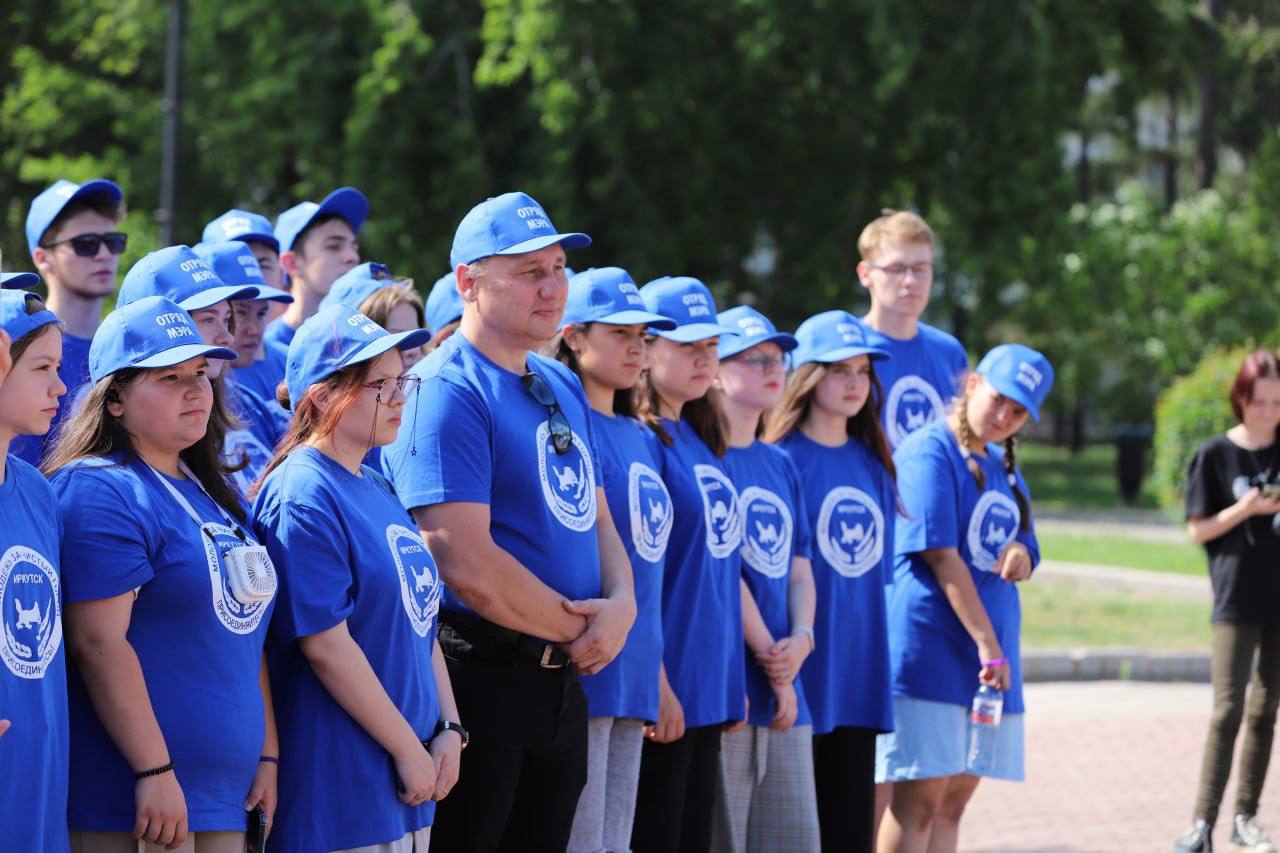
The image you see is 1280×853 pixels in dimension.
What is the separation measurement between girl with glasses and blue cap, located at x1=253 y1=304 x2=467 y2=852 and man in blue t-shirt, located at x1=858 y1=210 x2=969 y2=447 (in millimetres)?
3399

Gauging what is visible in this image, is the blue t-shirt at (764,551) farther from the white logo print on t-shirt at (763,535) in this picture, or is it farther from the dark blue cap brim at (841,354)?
the dark blue cap brim at (841,354)

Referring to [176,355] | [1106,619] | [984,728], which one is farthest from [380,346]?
[1106,619]

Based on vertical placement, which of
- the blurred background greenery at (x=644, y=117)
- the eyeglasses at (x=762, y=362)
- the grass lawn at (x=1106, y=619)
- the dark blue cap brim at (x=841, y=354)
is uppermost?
the blurred background greenery at (x=644, y=117)

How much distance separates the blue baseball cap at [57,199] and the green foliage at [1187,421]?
1574cm

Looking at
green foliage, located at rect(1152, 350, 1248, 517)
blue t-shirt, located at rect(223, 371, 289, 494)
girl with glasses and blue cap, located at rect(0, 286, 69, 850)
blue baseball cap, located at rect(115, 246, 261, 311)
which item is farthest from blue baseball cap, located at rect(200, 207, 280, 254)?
green foliage, located at rect(1152, 350, 1248, 517)

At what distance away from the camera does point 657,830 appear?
17.4 feet

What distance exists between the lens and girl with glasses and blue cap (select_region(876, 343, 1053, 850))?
6301 mm

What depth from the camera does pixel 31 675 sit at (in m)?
3.44

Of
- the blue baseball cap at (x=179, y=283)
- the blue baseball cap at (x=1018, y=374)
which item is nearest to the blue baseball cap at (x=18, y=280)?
the blue baseball cap at (x=179, y=283)

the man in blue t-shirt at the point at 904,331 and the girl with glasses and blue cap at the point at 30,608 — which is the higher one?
the man in blue t-shirt at the point at 904,331

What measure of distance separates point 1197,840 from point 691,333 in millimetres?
3592

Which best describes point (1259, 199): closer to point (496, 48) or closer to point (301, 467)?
point (496, 48)

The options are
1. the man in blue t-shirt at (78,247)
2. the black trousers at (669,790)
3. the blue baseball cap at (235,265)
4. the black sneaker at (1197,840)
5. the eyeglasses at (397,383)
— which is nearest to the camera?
the eyeglasses at (397,383)

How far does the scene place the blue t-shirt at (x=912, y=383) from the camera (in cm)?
725
